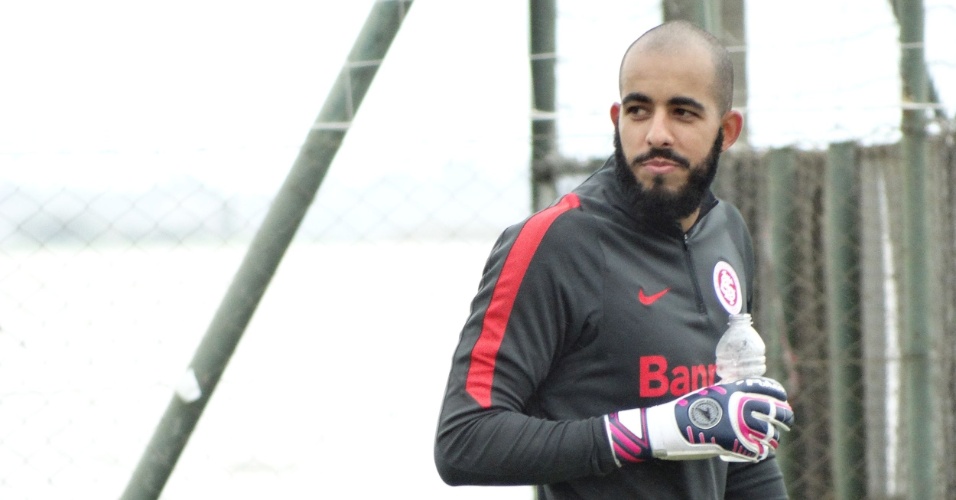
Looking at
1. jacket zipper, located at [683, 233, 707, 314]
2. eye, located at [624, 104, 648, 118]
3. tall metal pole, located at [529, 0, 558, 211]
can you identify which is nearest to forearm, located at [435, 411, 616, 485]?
jacket zipper, located at [683, 233, 707, 314]

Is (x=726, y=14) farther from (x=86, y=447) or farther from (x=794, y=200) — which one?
(x=86, y=447)

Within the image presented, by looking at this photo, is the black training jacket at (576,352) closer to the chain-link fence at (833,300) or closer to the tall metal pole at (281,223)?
the tall metal pole at (281,223)

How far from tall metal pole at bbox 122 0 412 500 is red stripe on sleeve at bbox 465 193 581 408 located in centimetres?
155

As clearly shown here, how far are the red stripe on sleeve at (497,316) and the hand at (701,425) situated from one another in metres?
0.23

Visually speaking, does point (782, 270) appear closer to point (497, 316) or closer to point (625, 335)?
point (625, 335)

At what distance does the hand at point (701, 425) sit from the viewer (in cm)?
196

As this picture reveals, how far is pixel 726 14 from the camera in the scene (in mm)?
4562

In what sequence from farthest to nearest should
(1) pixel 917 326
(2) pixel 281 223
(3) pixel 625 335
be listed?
(1) pixel 917 326, (2) pixel 281 223, (3) pixel 625 335

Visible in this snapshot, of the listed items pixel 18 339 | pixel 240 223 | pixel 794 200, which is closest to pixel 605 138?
pixel 794 200

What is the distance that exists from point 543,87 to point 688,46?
1638 mm

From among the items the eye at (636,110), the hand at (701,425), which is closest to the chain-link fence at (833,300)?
the eye at (636,110)

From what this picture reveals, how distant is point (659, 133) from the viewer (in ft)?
7.02

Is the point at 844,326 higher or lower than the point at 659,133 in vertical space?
lower

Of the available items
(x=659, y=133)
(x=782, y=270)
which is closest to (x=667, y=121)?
(x=659, y=133)
